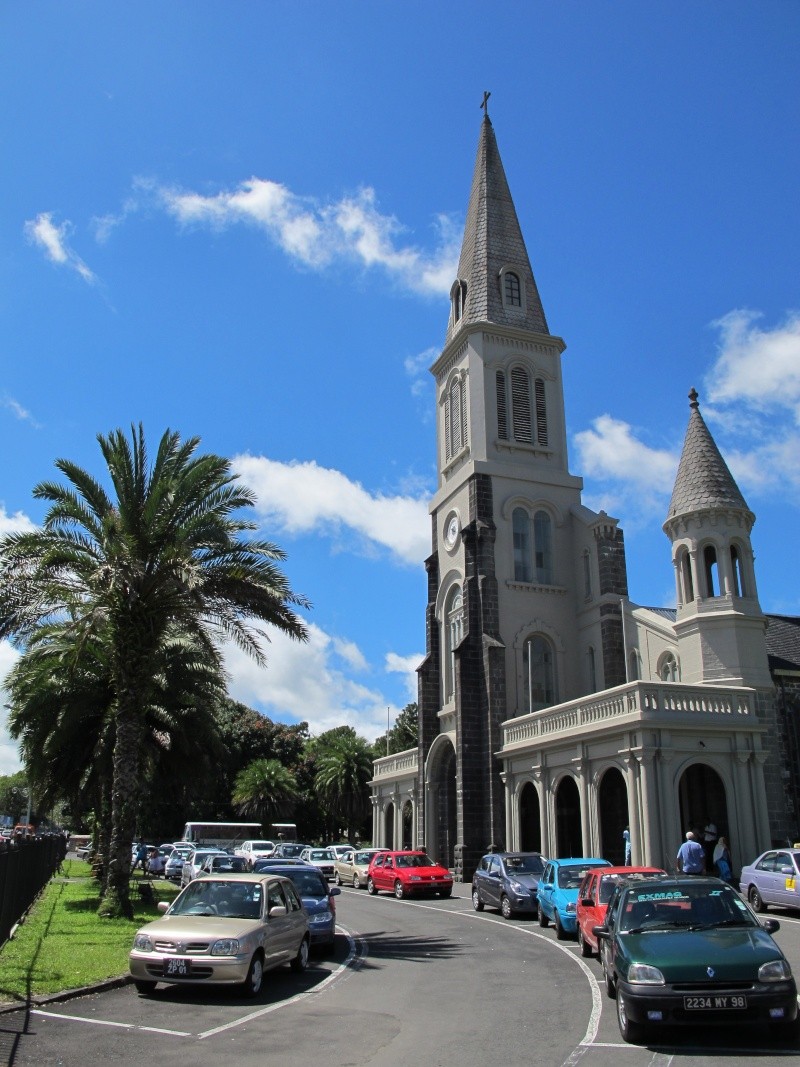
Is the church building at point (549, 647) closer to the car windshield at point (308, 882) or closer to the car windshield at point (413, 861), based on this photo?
the car windshield at point (413, 861)

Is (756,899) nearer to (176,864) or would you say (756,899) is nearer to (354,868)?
(354,868)

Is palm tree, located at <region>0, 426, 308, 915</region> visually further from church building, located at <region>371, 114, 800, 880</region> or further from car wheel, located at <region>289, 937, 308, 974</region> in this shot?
church building, located at <region>371, 114, 800, 880</region>

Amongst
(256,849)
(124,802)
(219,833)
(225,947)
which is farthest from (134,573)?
(219,833)

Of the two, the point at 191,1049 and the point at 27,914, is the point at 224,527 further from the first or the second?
the point at 191,1049

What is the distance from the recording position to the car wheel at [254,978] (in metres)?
11.4

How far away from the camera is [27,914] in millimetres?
20125

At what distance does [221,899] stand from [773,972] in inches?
284

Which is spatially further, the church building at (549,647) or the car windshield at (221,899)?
the church building at (549,647)

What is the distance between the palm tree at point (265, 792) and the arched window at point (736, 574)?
37726mm

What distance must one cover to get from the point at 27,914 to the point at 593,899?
40.7 feet

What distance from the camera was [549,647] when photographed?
3891cm

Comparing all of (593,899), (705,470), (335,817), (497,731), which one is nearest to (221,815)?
(335,817)

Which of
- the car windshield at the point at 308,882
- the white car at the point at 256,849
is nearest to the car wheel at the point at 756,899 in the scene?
the car windshield at the point at 308,882

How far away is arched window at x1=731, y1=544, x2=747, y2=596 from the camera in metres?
29.6
